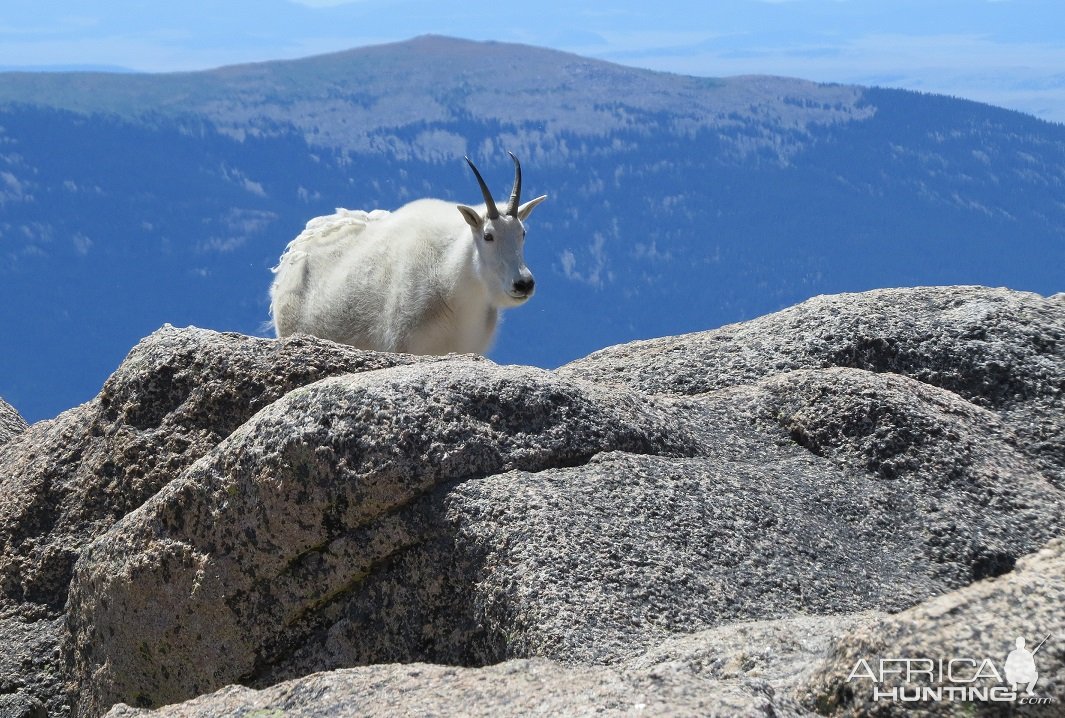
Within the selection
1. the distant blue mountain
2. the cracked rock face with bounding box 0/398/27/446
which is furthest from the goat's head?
the distant blue mountain

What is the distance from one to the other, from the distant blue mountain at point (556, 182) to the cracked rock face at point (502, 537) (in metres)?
65.5

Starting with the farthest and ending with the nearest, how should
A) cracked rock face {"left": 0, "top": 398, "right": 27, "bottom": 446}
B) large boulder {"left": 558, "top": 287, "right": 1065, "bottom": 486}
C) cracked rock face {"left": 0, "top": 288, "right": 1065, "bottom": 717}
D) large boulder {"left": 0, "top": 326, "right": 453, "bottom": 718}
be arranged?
cracked rock face {"left": 0, "top": 398, "right": 27, "bottom": 446} < large boulder {"left": 558, "top": 287, "right": 1065, "bottom": 486} < large boulder {"left": 0, "top": 326, "right": 453, "bottom": 718} < cracked rock face {"left": 0, "top": 288, "right": 1065, "bottom": 717}

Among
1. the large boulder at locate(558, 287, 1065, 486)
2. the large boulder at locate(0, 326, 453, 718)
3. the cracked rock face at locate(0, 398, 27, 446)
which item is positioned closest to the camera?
the large boulder at locate(0, 326, 453, 718)

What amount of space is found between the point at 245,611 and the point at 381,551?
0.44m

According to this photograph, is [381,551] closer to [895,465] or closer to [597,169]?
[895,465]

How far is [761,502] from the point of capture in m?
3.28

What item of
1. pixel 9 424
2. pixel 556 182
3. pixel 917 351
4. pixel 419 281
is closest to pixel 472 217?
pixel 419 281

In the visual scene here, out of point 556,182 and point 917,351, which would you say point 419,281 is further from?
point 556,182

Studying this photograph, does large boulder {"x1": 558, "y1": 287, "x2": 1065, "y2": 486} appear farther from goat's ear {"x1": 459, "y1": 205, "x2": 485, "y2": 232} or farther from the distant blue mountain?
the distant blue mountain

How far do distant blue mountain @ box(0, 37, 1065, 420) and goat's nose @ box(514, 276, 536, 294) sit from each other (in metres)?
61.5

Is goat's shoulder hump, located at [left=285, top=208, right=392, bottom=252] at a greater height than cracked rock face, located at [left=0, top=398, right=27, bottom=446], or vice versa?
goat's shoulder hump, located at [left=285, top=208, right=392, bottom=252]

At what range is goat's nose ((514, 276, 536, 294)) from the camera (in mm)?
7719

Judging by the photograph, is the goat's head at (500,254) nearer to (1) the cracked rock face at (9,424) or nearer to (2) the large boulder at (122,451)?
(1) the cracked rock face at (9,424)

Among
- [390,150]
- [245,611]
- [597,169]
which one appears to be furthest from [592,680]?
[597,169]
